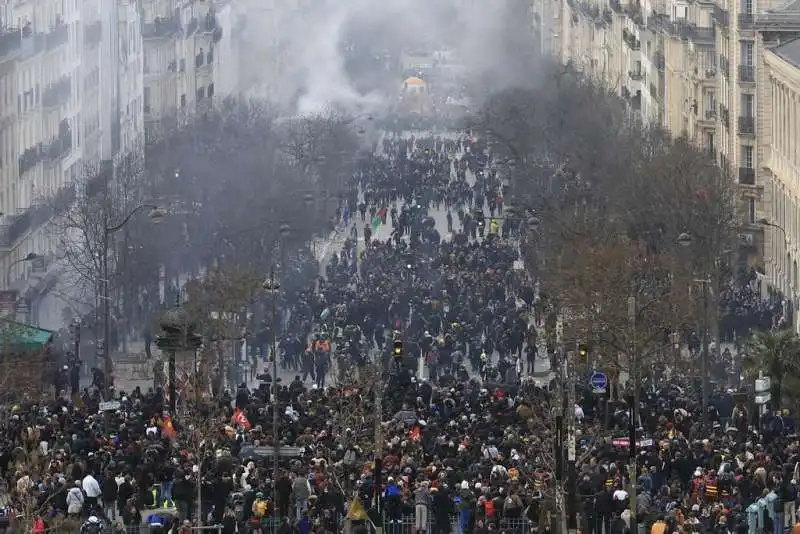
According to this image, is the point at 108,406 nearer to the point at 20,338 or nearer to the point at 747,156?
the point at 20,338

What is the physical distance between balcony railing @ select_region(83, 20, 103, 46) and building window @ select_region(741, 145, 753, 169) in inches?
985

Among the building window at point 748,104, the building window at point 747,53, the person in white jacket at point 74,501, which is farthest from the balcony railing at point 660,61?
the person in white jacket at point 74,501

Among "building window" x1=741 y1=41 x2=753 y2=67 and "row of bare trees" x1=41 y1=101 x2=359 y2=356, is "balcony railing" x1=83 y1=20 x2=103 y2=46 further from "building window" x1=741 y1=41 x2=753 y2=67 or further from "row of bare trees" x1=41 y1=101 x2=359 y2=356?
"building window" x1=741 y1=41 x2=753 y2=67

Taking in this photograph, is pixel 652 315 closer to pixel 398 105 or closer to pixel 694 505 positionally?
pixel 694 505

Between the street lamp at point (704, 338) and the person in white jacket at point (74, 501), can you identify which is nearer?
the person in white jacket at point (74, 501)

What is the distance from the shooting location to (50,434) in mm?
59031

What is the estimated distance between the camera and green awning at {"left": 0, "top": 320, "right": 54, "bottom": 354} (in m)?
71.8

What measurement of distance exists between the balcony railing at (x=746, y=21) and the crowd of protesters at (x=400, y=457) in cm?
2856

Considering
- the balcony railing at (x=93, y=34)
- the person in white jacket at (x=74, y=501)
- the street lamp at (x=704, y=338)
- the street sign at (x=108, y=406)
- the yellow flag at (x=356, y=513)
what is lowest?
the yellow flag at (x=356, y=513)

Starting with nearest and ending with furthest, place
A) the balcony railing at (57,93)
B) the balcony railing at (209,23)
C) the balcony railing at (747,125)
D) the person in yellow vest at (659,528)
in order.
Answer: the person in yellow vest at (659,528) < the balcony railing at (747,125) < the balcony railing at (57,93) < the balcony railing at (209,23)

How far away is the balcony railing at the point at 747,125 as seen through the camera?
337 feet

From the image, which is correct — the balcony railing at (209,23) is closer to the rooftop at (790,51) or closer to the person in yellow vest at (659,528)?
the rooftop at (790,51)

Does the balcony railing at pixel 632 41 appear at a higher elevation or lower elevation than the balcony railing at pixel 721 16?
higher

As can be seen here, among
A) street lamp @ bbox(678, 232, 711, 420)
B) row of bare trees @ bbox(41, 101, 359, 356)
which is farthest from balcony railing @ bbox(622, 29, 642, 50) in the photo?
street lamp @ bbox(678, 232, 711, 420)
